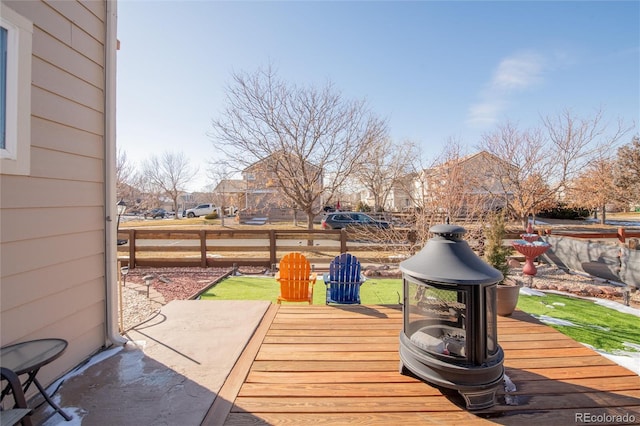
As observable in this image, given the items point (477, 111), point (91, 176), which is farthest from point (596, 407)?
point (477, 111)

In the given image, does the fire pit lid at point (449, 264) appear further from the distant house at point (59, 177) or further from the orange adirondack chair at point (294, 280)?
the distant house at point (59, 177)

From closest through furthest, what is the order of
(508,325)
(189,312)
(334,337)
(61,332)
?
(61,332) < (334,337) < (508,325) < (189,312)

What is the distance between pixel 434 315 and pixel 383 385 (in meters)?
0.60

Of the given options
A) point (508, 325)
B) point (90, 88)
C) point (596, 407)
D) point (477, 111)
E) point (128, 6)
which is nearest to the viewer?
point (596, 407)

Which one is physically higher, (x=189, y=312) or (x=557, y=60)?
(x=557, y=60)

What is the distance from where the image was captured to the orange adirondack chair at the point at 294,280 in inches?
146

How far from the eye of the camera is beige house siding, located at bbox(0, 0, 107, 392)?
67.2 inches

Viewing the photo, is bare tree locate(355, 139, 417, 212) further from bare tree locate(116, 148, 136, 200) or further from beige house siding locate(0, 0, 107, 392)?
beige house siding locate(0, 0, 107, 392)

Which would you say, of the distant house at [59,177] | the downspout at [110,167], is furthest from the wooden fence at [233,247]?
the distant house at [59,177]

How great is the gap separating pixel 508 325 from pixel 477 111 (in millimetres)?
11651

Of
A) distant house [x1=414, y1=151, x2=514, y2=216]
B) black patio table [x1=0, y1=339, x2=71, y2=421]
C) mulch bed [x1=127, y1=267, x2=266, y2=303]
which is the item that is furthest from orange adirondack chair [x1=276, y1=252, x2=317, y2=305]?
distant house [x1=414, y1=151, x2=514, y2=216]

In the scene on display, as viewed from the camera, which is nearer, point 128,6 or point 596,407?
point 596,407

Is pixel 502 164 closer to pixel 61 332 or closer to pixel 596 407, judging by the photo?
pixel 596 407

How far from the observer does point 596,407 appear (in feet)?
5.40
